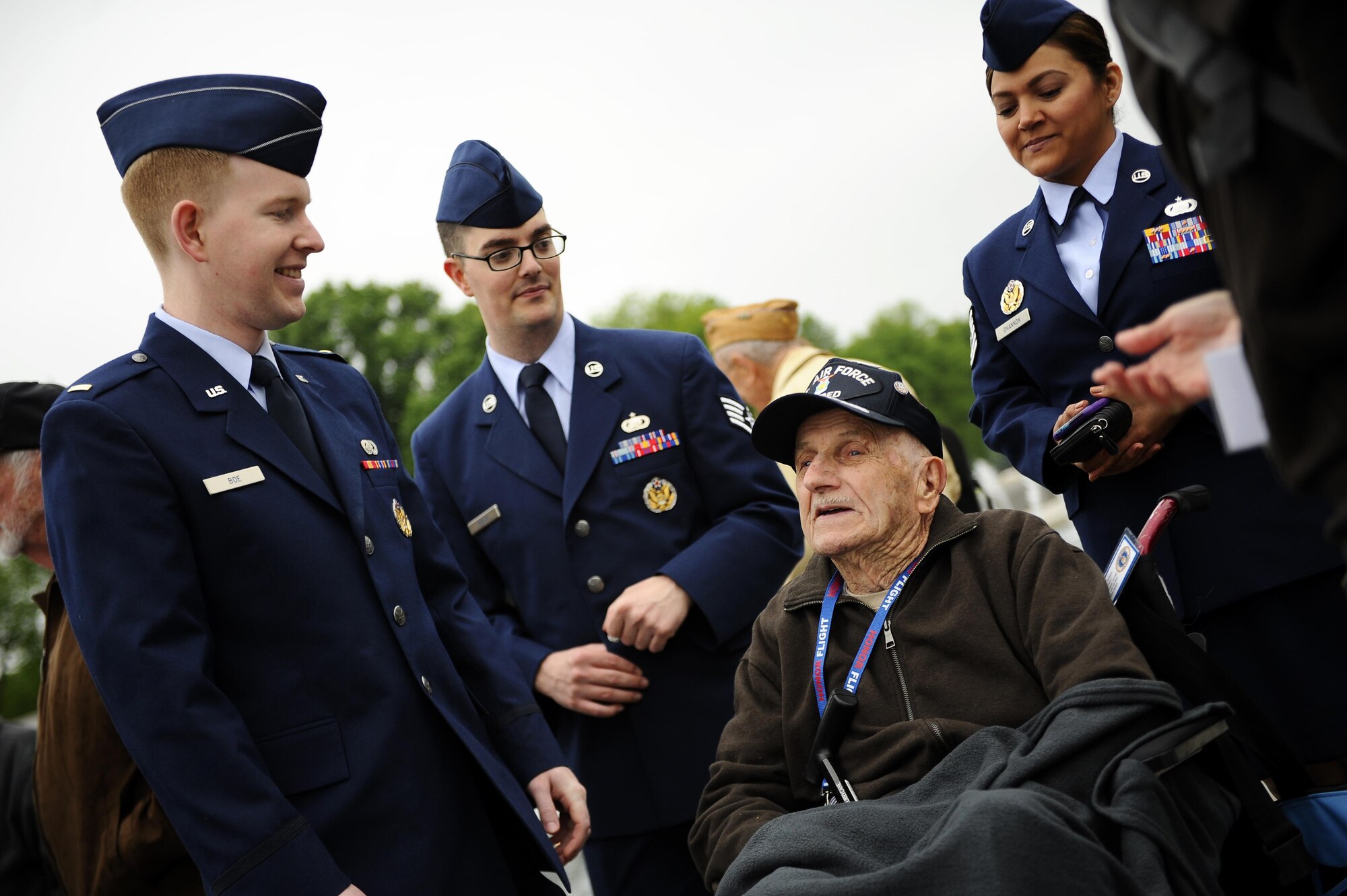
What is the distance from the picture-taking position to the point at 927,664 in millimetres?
2918

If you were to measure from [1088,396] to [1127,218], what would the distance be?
0.51 m

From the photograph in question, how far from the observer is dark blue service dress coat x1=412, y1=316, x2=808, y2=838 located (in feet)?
12.9

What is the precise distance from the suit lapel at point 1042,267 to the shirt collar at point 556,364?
1483mm

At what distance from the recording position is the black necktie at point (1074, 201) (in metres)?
3.54

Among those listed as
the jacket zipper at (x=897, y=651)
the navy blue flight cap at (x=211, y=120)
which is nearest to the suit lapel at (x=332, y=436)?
the navy blue flight cap at (x=211, y=120)

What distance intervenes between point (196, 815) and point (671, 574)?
68.4 inches

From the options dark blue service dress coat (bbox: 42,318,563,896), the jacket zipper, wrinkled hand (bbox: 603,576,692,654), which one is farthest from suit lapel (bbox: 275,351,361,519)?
the jacket zipper

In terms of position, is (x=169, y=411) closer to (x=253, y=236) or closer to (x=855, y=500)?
(x=253, y=236)

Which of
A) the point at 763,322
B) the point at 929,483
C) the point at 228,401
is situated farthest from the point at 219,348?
the point at 763,322

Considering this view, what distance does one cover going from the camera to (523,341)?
4.30 metres

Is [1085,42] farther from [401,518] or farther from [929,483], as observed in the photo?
[401,518]

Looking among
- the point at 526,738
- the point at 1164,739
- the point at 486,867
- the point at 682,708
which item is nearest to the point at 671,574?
the point at 682,708

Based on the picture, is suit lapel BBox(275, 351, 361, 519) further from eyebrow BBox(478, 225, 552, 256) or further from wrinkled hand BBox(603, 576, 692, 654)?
eyebrow BBox(478, 225, 552, 256)

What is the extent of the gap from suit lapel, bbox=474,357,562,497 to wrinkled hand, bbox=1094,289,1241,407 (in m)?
2.78
